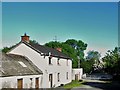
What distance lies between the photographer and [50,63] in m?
34.5

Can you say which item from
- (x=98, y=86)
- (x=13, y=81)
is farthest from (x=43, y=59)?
(x=13, y=81)

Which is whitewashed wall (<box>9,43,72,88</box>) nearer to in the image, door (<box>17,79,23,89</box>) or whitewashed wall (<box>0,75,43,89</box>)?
whitewashed wall (<box>0,75,43,89</box>)

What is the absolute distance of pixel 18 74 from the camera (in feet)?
82.4

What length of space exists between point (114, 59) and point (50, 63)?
2083 cm

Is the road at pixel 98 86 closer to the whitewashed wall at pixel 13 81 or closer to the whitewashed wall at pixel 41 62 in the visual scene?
the whitewashed wall at pixel 41 62

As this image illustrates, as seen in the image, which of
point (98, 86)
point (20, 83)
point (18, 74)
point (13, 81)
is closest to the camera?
point (13, 81)

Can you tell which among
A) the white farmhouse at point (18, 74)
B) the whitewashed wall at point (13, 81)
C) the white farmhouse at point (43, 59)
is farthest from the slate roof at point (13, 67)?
the white farmhouse at point (43, 59)

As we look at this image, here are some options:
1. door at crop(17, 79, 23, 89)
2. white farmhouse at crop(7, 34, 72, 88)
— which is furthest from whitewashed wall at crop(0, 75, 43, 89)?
white farmhouse at crop(7, 34, 72, 88)

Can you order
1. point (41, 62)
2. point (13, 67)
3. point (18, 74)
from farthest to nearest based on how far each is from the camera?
point (41, 62), point (13, 67), point (18, 74)

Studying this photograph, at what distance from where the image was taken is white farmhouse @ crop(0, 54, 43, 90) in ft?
75.6

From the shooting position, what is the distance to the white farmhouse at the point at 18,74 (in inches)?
907

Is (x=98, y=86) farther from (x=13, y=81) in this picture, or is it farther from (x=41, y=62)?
(x=13, y=81)

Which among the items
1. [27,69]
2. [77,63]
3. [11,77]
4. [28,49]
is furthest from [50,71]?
[77,63]

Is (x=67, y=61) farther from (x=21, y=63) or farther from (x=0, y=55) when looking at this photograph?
(x=0, y=55)
